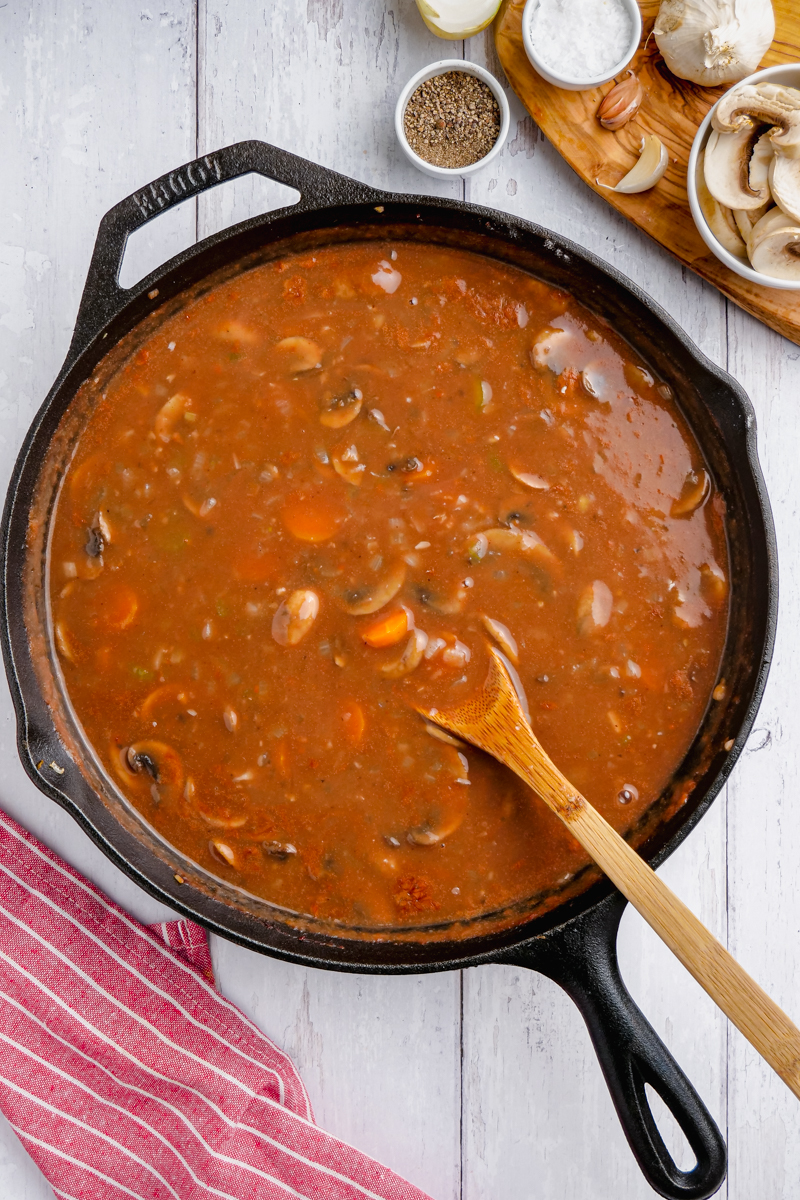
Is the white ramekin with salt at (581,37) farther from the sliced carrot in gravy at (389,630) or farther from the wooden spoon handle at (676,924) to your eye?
the wooden spoon handle at (676,924)

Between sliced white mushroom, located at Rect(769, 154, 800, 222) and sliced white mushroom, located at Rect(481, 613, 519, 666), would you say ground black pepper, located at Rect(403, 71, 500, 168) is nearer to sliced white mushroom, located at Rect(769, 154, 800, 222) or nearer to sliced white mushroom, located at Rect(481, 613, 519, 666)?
sliced white mushroom, located at Rect(769, 154, 800, 222)

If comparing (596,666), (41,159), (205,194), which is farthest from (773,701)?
(41,159)

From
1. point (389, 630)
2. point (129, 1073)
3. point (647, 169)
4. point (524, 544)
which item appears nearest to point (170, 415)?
point (389, 630)

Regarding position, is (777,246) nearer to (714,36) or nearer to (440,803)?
(714,36)

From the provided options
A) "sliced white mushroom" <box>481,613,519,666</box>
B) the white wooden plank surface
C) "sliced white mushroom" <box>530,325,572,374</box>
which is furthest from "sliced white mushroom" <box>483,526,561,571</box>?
the white wooden plank surface

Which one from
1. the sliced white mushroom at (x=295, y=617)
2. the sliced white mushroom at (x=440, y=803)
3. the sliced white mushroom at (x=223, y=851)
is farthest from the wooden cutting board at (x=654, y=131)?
the sliced white mushroom at (x=223, y=851)

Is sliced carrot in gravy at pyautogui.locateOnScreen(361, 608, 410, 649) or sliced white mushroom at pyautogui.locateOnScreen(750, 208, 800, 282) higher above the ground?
sliced white mushroom at pyautogui.locateOnScreen(750, 208, 800, 282)
